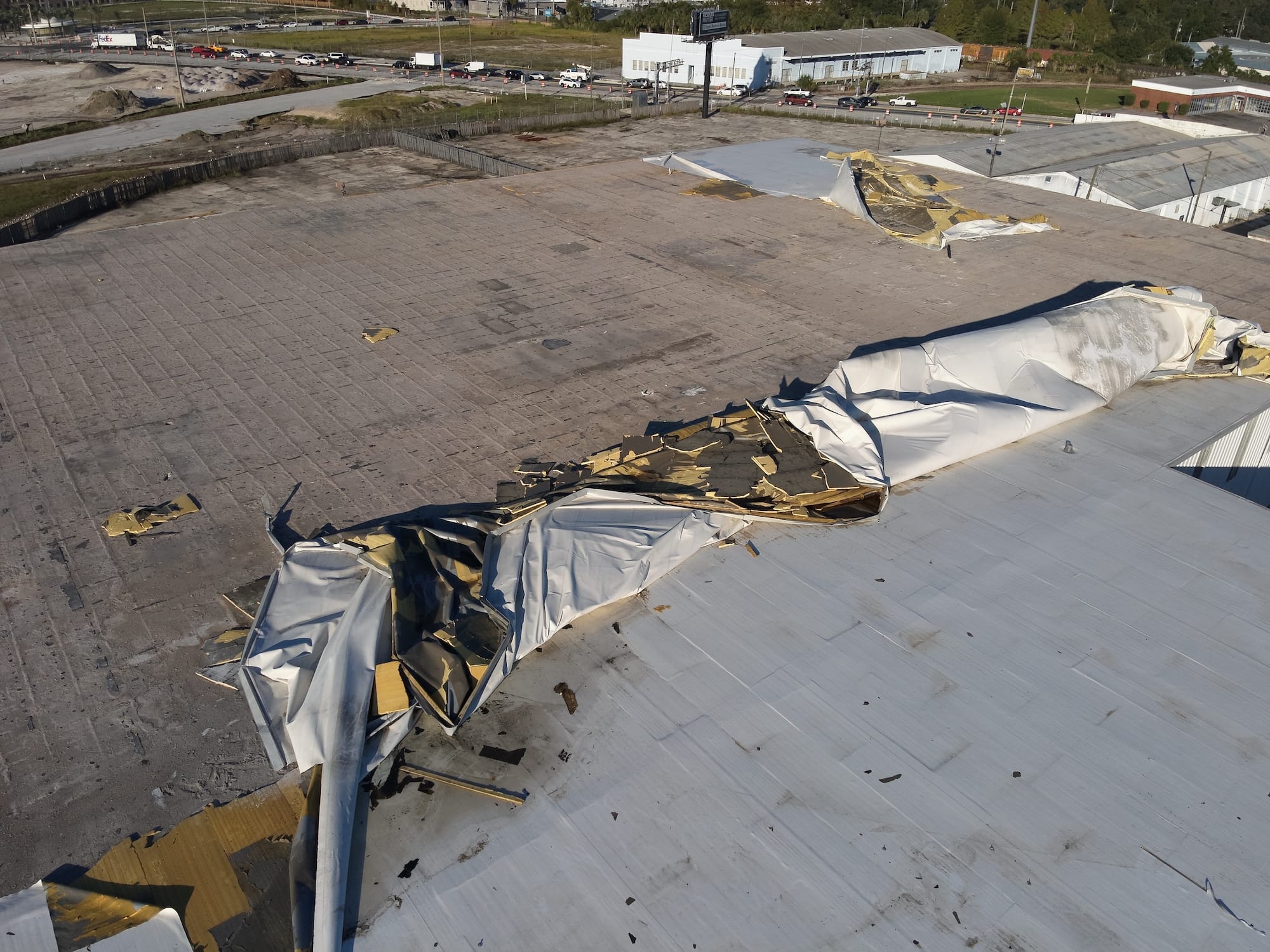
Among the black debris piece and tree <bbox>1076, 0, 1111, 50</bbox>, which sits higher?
tree <bbox>1076, 0, 1111, 50</bbox>

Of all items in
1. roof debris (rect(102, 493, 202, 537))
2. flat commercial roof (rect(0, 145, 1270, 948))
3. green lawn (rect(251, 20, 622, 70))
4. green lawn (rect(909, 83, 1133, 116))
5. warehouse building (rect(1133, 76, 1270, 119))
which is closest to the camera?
flat commercial roof (rect(0, 145, 1270, 948))

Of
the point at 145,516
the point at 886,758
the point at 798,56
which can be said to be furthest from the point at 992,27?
the point at 886,758

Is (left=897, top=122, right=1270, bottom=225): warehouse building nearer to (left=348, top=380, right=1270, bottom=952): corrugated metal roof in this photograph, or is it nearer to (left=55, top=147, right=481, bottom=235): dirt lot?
(left=55, top=147, right=481, bottom=235): dirt lot

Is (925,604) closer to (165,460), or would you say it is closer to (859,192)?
(165,460)

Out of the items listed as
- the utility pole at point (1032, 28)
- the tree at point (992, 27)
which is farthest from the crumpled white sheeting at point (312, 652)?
the tree at point (992, 27)

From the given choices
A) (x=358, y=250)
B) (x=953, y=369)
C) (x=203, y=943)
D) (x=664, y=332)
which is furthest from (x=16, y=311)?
(x=953, y=369)

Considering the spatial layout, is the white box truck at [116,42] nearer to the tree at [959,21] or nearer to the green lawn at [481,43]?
the green lawn at [481,43]

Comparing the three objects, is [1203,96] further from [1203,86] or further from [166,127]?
[166,127]

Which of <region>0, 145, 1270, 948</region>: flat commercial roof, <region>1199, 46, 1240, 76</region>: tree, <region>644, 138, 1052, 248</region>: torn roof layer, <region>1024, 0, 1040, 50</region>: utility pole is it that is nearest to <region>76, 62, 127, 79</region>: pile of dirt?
<region>644, 138, 1052, 248</region>: torn roof layer
